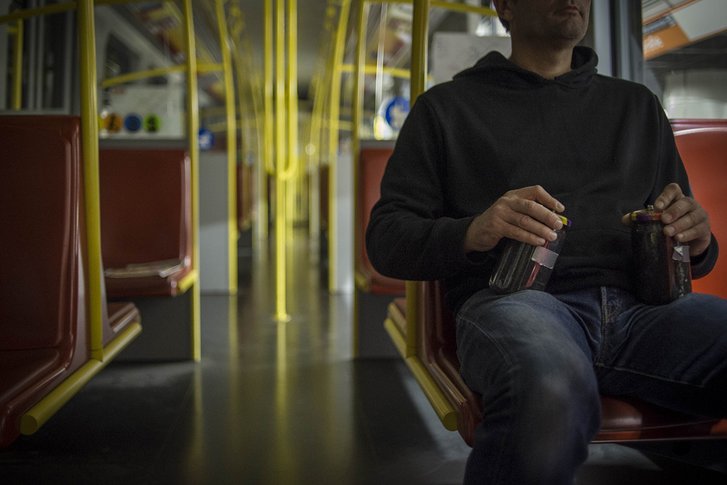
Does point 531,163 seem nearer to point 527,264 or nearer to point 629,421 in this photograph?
point 527,264

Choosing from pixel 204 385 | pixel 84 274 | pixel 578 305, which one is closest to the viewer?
pixel 578 305

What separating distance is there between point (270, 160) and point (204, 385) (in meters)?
2.03

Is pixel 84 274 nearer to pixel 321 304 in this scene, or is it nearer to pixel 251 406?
pixel 251 406

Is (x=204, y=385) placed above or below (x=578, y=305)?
below

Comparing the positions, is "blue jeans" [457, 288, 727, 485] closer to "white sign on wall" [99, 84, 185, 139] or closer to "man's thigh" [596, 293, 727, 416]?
"man's thigh" [596, 293, 727, 416]

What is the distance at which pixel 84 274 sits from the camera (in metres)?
1.66

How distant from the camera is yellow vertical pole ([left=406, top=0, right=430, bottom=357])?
172cm

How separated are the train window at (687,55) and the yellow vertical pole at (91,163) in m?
1.82

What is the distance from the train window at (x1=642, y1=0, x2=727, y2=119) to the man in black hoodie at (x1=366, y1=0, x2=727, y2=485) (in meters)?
0.82

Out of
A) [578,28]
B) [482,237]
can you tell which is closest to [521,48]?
[578,28]

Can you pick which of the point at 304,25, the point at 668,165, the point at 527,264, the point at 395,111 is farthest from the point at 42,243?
the point at 304,25

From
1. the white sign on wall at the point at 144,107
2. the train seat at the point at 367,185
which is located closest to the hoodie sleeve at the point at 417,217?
the train seat at the point at 367,185

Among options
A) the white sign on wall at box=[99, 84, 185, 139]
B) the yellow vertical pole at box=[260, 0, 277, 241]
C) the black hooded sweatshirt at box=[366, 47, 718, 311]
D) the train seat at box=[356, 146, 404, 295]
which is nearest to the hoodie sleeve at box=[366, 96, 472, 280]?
the black hooded sweatshirt at box=[366, 47, 718, 311]

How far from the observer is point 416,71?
176cm
